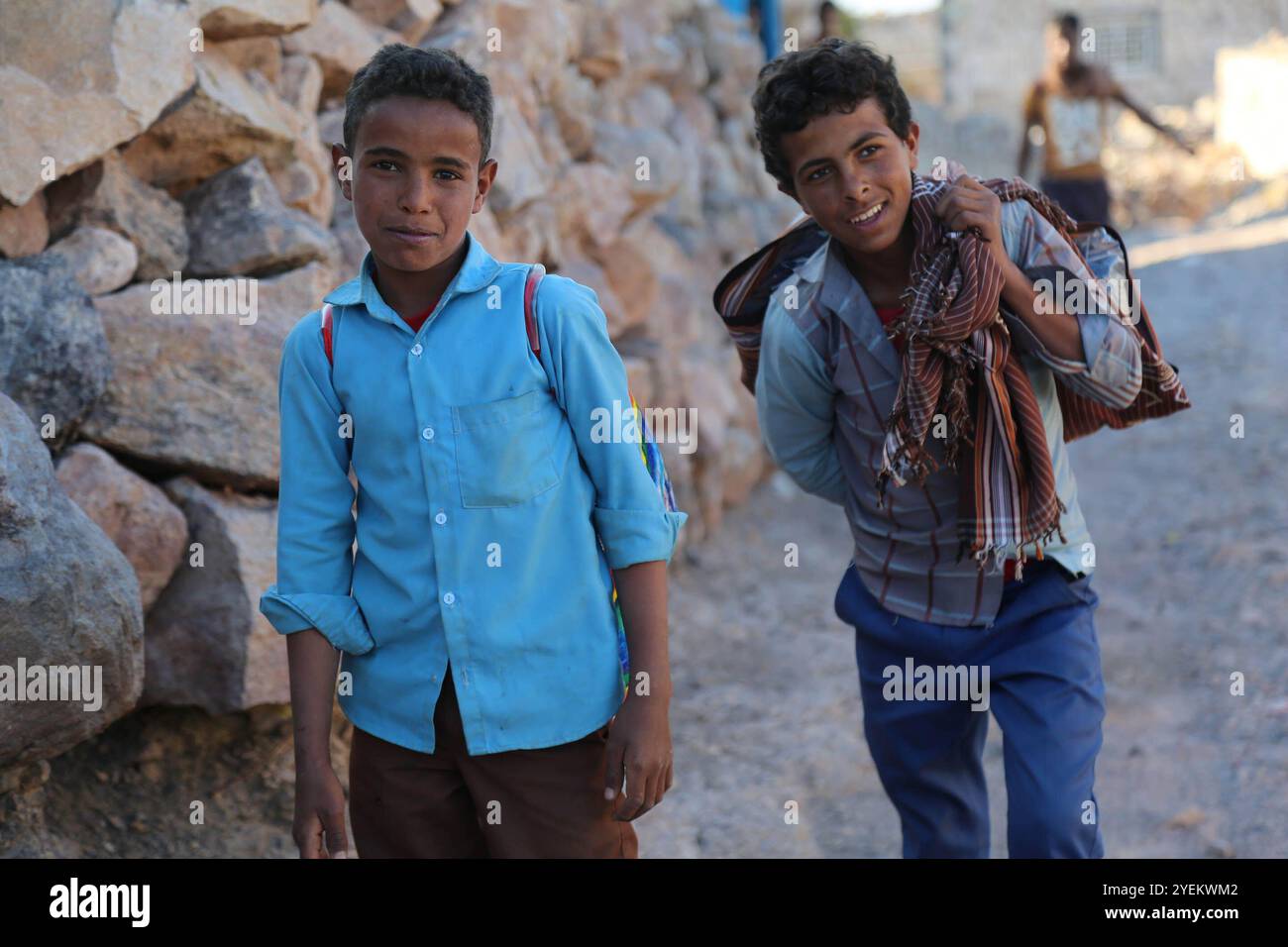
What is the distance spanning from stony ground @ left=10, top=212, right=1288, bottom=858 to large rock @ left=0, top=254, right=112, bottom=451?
68 cm

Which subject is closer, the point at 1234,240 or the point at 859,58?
the point at 859,58

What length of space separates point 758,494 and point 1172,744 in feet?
8.95

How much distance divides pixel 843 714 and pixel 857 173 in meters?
2.45

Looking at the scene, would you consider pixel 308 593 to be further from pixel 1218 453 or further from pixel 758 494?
pixel 1218 453

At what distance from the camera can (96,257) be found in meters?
2.87

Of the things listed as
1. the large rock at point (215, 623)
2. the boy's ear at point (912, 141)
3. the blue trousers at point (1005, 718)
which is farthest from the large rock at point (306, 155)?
the blue trousers at point (1005, 718)

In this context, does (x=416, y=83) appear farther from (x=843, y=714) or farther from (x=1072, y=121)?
(x=1072, y=121)

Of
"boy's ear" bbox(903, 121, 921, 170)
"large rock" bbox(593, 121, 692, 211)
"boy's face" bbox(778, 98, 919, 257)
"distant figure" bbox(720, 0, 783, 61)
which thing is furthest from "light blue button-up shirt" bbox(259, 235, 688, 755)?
"distant figure" bbox(720, 0, 783, 61)

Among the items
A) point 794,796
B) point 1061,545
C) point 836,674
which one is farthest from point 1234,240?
point 1061,545

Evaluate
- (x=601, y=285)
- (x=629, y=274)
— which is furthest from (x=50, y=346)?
(x=629, y=274)

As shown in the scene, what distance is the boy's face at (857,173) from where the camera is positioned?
2168 millimetres

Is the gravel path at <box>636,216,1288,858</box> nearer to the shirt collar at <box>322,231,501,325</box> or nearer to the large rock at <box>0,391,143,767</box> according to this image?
the large rock at <box>0,391,143,767</box>

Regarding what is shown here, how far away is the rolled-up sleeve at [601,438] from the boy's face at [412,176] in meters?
0.19

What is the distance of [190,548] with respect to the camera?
9.34 feet
